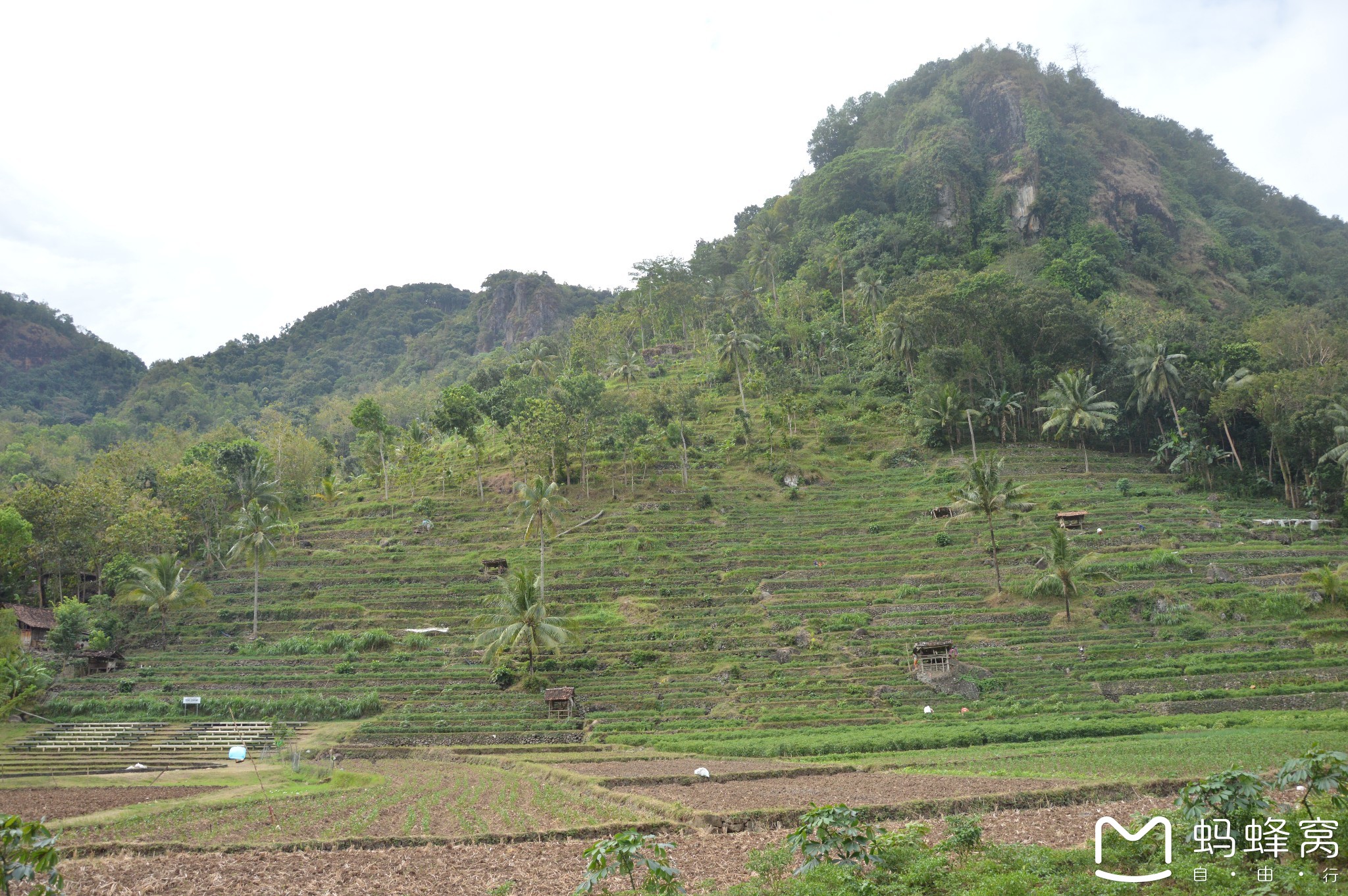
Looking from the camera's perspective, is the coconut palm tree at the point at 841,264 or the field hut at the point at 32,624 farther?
the coconut palm tree at the point at 841,264

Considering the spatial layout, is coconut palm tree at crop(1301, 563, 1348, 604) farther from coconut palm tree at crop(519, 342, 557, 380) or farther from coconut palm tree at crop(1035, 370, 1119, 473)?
coconut palm tree at crop(519, 342, 557, 380)

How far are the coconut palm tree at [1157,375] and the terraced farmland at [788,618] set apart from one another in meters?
5.45

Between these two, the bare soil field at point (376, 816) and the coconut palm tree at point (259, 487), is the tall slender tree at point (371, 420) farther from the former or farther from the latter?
the bare soil field at point (376, 816)

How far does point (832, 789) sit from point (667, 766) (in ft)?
22.8

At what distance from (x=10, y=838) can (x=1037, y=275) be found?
88.9m

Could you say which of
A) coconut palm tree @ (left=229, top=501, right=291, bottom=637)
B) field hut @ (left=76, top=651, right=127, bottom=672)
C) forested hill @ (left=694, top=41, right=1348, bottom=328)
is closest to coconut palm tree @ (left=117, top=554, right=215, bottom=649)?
coconut palm tree @ (left=229, top=501, right=291, bottom=637)

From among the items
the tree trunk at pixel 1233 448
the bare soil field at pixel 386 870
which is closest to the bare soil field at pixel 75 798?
the bare soil field at pixel 386 870

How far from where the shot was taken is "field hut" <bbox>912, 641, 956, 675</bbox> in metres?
35.7

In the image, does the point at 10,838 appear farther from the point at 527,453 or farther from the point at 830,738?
the point at 527,453

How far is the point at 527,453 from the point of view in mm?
63312

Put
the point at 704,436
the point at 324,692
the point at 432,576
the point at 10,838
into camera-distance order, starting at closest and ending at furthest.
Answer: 1. the point at 10,838
2. the point at 324,692
3. the point at 432,576
4. the point at 704,436

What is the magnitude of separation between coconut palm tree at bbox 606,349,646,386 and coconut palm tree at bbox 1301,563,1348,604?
59.9 metres

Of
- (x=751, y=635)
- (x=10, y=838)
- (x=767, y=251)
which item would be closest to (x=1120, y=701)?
(x=751, y=635)

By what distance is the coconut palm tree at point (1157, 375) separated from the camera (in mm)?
60438
